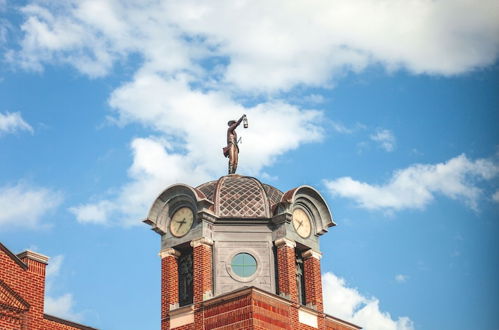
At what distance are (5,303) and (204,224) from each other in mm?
8511

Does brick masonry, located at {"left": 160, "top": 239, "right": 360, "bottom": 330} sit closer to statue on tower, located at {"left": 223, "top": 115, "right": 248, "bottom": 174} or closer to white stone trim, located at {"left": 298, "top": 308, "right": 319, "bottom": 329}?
white stone trim, located at {"left": 298, "top": 308, "right": 319, "bottom": 329}

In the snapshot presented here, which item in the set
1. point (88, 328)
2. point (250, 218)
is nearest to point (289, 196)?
point (250, 218)

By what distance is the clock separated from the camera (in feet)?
106

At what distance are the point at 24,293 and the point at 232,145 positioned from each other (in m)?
12.4

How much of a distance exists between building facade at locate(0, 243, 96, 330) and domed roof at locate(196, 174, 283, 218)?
7723mm

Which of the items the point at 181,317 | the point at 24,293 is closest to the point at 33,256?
the point at 24,293

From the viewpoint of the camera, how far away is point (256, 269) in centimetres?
3103

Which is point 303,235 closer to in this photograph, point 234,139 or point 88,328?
point 234,139

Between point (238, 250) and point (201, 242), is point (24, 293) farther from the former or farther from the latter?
point (238, 250)

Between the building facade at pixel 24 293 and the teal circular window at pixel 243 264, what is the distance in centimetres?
684

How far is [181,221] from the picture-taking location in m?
32.2

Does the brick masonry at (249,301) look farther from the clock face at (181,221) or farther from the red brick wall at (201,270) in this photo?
the clock face at (181,221)

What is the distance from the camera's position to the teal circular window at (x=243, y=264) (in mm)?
30922

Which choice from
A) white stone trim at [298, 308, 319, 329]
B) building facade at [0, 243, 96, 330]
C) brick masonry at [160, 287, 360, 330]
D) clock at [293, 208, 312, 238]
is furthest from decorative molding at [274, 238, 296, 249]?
building facade at [0, 243, 96, 330]
